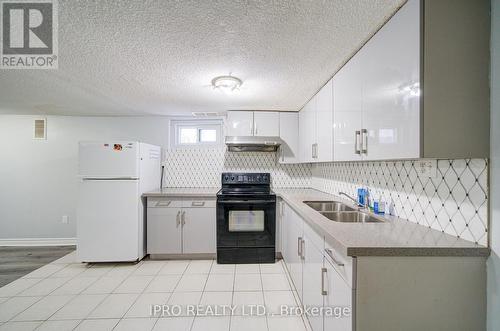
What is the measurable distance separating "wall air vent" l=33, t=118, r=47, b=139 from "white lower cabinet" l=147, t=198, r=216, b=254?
7.59ft

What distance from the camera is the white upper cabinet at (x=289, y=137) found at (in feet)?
10.4

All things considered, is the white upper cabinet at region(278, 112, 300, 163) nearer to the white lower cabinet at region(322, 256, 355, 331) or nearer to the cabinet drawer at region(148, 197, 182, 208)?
the cabinet drawer at region(148, 197, 182, 208)

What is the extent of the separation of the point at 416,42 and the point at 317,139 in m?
1.39

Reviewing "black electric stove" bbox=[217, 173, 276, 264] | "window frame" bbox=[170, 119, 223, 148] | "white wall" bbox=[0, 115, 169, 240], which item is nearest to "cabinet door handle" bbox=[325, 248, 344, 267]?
"black electric stove" bbox=[217, 173, 276, 264]

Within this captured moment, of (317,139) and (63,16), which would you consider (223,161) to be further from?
(63,16)

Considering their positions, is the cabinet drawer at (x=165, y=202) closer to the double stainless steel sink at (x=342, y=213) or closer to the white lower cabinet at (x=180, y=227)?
the white lower cabinet at (x=180, y=227)

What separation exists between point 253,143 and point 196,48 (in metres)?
1.61

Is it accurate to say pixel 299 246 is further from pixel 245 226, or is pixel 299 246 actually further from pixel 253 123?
pixel 253 123

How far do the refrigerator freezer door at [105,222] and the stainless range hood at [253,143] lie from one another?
1.42 metres

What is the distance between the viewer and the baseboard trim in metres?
3.44

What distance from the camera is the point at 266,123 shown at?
10.3 feet

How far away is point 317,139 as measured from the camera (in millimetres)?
2350

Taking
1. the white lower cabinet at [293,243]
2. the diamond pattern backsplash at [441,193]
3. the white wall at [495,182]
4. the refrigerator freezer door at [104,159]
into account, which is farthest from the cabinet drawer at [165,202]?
the white wall at [495,182]

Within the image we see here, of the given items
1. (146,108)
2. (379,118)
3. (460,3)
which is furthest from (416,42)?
(146,108)
